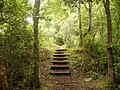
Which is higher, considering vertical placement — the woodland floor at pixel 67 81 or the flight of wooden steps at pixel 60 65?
the flight of wooden steps at pixel 60 65

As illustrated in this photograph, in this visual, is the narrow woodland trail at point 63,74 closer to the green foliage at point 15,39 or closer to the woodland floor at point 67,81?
the woodland floor at point 67,81

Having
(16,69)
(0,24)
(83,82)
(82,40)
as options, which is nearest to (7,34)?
(0,24)

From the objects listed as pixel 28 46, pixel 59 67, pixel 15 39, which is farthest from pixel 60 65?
pixel 15 39

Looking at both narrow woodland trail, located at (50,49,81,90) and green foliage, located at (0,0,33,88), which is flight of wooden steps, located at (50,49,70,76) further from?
green foliage, located at (0,0,33,88)

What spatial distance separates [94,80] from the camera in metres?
9.19

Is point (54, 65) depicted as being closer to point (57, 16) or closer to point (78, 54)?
point (78, 54)

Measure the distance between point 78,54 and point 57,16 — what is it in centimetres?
371

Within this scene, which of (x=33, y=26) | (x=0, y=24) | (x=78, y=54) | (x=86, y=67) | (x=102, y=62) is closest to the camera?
(x=0, y=24)

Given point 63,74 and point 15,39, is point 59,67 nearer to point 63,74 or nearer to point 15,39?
point 63,74

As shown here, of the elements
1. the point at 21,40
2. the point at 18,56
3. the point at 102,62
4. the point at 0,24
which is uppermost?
the point at 0,24

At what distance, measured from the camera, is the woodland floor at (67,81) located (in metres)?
8.35

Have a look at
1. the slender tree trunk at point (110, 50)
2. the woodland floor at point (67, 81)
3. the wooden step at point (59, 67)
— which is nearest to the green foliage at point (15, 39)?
the woodland floor at point (67, 81)

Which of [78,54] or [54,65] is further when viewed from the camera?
[78,54]

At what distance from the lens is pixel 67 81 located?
30.3 feet
